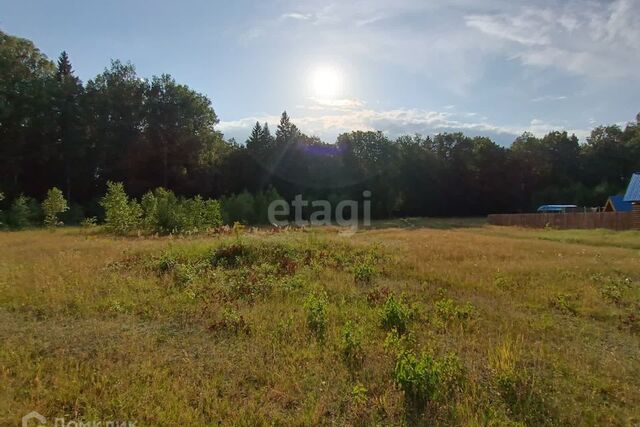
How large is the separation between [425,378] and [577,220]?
108 feet

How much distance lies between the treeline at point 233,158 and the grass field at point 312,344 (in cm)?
2744

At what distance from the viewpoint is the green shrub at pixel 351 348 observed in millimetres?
5848

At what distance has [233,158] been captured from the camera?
5266 centimetres

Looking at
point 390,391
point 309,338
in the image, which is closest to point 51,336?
point 309,338

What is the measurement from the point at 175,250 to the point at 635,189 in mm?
31211

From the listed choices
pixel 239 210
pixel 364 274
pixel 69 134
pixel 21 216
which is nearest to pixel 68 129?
pixel 69 134

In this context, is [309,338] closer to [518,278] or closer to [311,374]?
[311,374]

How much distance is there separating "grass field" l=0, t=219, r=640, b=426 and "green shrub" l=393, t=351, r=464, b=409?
18mm

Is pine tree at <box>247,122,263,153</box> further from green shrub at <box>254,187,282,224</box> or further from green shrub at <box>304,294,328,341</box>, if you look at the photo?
green shrub at <box>304,294,328,341</box>

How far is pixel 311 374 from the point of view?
5.52 m

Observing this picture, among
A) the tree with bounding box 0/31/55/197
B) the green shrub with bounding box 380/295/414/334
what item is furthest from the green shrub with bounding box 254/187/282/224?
the green shrub with bounding box 380/295/414/334

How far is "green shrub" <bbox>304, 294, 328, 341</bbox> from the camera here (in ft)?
22.2

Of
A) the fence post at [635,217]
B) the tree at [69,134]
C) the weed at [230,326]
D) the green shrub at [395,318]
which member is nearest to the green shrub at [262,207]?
the tree at [69,134]

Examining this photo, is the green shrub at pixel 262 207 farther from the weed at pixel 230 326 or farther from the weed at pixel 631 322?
the weed at pixel 631 322
